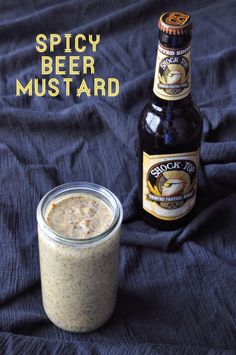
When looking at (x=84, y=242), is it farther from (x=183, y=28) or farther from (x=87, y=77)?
(x=87, y=77)

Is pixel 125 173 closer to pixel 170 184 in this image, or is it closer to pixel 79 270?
pixel 170 184

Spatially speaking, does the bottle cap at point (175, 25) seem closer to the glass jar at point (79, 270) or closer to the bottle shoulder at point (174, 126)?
the bottle shoulder at point (174, 126)

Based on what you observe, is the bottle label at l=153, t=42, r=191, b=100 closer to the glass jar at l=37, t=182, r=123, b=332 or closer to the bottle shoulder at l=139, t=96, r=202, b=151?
the bottle shoulder at l=139, t=96, r=202, b=151

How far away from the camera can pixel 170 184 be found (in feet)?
2.62

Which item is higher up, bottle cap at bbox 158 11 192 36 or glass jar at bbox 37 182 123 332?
bottle cap at bbox 158 11 192 36

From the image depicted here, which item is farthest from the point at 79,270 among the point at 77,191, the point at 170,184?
the point at 170,184

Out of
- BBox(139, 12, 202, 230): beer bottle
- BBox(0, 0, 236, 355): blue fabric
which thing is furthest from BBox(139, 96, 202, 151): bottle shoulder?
BBox(0, 0, 236, 355): blue fabric

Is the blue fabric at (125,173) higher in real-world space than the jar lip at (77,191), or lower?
lower

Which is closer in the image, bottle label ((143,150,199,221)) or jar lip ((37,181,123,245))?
jar lip ((37,181,123,245))

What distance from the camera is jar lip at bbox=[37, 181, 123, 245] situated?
2.05 feet

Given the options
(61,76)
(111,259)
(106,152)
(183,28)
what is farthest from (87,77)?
(111,259)

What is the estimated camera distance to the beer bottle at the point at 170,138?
76cm

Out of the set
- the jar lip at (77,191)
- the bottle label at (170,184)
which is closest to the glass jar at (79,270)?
the jar lip at (77,191)

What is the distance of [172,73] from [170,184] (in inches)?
5.5
